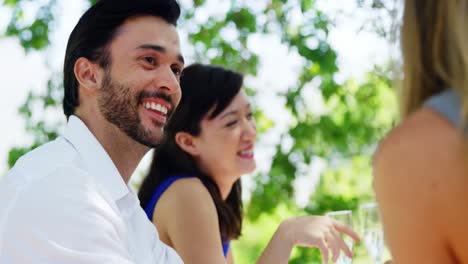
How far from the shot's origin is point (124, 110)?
223cm

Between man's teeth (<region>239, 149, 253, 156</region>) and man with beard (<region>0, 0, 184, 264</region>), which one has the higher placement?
man with beard (<region>0, 0, 184, 264</region>)

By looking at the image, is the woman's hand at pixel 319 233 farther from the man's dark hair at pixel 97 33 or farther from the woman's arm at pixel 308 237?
the man's dark hair at pixel 97 33

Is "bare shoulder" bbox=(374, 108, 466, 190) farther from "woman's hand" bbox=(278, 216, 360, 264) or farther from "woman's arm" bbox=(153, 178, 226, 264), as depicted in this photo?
"woman's arm" bbox=(153, 178, 226, 264)

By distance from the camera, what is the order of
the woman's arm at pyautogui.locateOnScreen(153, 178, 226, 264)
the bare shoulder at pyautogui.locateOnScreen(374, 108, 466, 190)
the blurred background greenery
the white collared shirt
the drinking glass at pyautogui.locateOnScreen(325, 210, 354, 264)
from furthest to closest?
the blurred background greenery
the woman's arm at pyautogui.locateOnScreen(153, 178, 226, 264)
the drinking glass at pyautogui.locateOnScreen(325, 210, 354, 264)
the white collared shirt
the bare shoulder at pyautogui.locateOnScreen(374, 108, 466, 190)

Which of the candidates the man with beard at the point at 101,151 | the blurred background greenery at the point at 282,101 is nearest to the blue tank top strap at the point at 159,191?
the man with beard at the point at 101,151

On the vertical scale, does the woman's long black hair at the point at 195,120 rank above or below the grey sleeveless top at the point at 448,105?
below

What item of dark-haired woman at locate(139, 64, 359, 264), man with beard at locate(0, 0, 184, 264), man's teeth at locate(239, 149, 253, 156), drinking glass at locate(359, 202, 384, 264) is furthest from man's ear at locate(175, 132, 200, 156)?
drinking glass at locate(359, 202, 384, 264)

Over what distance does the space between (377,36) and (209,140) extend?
0.94 m

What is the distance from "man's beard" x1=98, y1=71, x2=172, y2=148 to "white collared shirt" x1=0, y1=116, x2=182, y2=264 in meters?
0.27

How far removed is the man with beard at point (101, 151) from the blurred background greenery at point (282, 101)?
285cm

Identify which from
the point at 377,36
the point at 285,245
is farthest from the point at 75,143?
the point at 377,36

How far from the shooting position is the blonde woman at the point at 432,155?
0.95 meters

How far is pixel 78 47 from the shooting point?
2348 mm

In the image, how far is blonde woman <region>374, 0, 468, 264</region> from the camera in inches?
37.5
